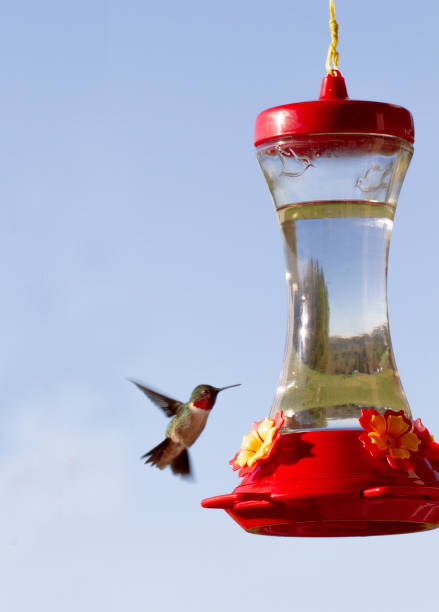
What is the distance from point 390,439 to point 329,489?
0.33 metres

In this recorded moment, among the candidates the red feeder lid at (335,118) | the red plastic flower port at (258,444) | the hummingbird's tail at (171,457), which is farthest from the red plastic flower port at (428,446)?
the hummingbird's tail at (171,457)

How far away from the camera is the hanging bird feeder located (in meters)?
4.14

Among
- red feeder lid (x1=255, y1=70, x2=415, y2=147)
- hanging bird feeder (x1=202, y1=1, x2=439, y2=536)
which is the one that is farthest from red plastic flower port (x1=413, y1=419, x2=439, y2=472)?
red feeder lid (x1=255, y1=70, x2=415, y2=147)

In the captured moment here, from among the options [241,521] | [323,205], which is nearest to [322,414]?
[241,521]

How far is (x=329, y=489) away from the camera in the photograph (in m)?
4.03

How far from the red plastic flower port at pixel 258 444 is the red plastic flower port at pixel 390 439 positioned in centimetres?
36

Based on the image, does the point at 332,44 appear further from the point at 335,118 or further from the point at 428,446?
the point at 428,446

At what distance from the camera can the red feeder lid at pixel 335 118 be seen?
4.33m

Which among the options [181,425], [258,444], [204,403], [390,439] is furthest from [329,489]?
[181,425]

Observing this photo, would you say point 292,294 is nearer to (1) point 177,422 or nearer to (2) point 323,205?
(2) point 323,205

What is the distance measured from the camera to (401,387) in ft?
15.1

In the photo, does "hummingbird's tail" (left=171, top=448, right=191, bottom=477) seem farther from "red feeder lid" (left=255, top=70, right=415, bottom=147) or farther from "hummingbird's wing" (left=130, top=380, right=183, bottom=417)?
"red feeder lid" (left=255, top=70, right=415, bottom=147)

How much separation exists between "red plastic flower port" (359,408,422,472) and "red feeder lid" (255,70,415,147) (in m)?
1.13

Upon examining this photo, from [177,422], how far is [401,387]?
3029 mm
